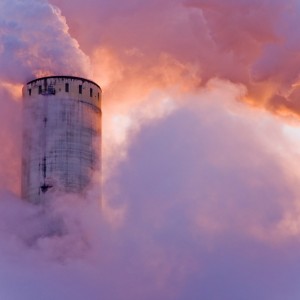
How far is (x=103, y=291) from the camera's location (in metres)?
69.9

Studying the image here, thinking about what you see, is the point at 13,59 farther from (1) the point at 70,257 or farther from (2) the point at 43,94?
(1) the point at 70,257

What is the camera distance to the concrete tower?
Answer: 2886 inches

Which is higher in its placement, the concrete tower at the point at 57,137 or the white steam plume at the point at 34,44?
the white steam plume at the point at 34,44

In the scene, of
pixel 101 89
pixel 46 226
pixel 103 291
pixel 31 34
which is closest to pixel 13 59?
pixel 31 34

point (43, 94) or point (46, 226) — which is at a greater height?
point (43, 94)

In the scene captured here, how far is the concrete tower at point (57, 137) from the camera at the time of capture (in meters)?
73.3

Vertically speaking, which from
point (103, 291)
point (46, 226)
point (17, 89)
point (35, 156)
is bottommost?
point (103, 291)

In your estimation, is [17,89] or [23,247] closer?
[23,247]

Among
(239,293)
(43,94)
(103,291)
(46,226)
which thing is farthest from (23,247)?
(239,293)

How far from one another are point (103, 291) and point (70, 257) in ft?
12.4

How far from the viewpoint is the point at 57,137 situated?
2904 inches

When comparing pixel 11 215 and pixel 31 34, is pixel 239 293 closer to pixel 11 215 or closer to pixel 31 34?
pixel 11 215

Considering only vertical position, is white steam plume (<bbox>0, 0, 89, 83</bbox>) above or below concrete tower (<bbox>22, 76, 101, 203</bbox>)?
above

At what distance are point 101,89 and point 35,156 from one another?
350 inches
